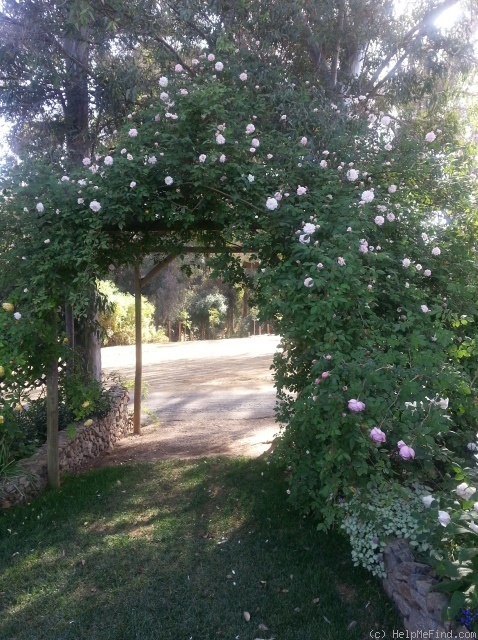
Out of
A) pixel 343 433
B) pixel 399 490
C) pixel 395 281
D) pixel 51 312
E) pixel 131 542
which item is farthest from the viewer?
pixel 51 312

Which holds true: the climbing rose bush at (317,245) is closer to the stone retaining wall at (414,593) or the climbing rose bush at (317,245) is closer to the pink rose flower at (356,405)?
the pink rose flower at (356,405)

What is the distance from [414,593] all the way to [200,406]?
23.9 ft

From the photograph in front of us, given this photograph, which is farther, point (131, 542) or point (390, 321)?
point (131, 542)

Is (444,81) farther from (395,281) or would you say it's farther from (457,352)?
(457,352)

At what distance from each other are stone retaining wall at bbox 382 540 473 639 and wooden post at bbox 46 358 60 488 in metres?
3.14

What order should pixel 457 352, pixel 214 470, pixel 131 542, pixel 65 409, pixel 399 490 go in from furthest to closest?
pixel 65 409, pixel 214 470, pixel 131 542, pixel 457 352, pixel 399 490

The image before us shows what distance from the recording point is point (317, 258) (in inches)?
137

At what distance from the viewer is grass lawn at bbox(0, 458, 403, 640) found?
2.99 metres

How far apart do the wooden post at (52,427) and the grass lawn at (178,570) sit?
0.18m

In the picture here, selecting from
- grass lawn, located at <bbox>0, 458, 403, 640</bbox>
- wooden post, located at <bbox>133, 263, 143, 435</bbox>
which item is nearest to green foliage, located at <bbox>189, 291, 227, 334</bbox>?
wooden post, located at <bbox>133, 263, 143, 435</bbox>

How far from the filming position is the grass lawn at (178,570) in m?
2.99

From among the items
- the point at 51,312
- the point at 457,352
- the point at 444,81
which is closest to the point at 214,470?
the point at 51,312

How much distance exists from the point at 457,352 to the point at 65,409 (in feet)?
14.5

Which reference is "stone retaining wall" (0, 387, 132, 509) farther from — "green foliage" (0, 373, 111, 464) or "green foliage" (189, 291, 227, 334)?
"green foliage" (189, 291, 227, 334)
